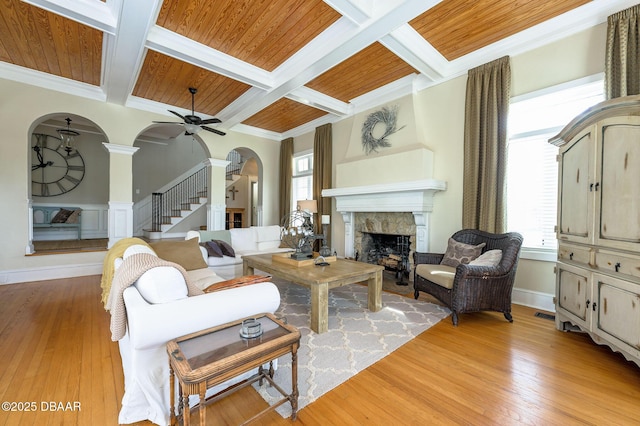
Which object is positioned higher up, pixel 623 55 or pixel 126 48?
pixel 126 48

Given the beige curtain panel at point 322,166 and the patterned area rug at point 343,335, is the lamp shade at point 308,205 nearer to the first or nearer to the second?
the beige curtain panel at point 322,166

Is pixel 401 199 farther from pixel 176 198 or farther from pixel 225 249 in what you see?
pixel 176 198

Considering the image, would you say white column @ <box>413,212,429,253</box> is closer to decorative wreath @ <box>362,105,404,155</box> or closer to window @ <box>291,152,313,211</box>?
decorative wreath @ <box>362,105,404,155</box>

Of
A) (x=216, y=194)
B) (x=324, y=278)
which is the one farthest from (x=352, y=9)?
(x=216, y=194)

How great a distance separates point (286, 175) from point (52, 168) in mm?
6389

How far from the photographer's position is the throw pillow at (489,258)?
3.00 meters

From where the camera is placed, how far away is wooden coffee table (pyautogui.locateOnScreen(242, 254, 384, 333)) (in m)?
2.65

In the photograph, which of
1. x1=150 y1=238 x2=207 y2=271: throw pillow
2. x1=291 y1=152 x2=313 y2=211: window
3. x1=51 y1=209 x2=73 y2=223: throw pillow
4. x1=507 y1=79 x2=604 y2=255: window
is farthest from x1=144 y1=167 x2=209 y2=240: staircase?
x1=507 y1=79 x2=604 y2=255: window

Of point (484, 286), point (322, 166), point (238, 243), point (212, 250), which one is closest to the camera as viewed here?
point (484, 286)

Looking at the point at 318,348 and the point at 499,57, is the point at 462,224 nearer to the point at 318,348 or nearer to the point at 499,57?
the point at 499,57

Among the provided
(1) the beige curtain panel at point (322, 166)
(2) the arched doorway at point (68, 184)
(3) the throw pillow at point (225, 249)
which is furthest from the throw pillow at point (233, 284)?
(2) the arched doorway at point (68, 184)

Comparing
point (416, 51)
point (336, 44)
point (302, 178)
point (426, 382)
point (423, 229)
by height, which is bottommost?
point (426, 382)

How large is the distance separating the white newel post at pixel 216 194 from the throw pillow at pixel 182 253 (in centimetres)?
272

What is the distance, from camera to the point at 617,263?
2.08 m
